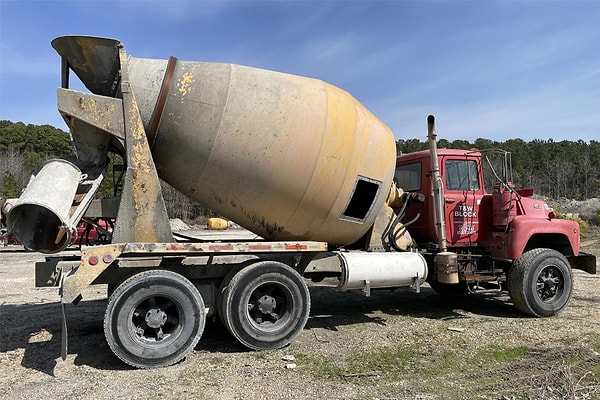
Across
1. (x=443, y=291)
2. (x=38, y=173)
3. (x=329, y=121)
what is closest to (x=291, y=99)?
(x=329, y=121)

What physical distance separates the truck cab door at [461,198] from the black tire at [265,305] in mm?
3362

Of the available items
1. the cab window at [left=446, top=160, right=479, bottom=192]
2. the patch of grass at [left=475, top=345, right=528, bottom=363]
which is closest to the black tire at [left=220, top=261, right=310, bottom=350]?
the patch of grass at [left=475, top=345, right=528, bottom=363]

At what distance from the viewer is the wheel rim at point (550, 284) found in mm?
8055

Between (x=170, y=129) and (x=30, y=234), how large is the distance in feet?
7.32

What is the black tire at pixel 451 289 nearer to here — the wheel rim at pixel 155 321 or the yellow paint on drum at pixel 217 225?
the yellow paint on drum at pixel 217 225

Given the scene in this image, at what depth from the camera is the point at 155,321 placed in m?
5.55

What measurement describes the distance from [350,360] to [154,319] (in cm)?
243

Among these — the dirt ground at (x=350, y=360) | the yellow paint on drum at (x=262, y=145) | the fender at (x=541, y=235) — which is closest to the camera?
the dirt ground at (x=350, y=360)

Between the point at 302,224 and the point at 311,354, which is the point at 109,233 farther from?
the point at 311,354

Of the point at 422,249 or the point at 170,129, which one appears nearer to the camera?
→ the point at 170,129

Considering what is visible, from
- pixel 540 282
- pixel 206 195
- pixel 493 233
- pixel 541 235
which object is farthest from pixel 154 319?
pixel 541 235

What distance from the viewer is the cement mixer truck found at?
5.54 metres

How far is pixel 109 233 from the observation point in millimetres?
6254

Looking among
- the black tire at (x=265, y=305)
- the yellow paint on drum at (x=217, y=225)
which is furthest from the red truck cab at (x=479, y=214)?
the yellow paint on drum at (x=217, y=225)
